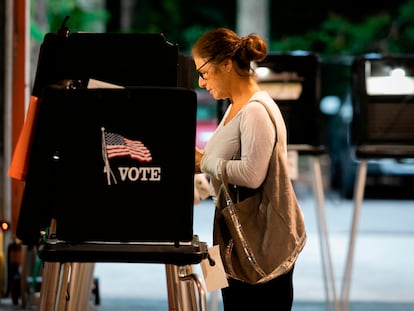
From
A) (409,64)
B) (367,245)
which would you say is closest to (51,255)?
(409,64)

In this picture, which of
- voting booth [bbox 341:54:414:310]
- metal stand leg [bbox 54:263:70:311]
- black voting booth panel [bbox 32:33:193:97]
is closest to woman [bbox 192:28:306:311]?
black voting booth panel [bbox 32:33:193:97]

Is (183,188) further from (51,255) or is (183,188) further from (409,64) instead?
(409,64)

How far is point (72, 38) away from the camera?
3.03 m

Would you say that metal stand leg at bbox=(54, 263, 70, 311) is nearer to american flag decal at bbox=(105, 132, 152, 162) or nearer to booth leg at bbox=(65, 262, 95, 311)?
booth leg at bbox=(65, 262, 95, 311)

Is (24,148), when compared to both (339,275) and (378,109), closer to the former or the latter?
(378,109)

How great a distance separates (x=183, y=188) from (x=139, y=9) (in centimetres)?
1720

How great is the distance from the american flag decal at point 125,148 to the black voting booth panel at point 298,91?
2.52m

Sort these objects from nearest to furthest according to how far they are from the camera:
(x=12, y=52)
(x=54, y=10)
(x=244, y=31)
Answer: (x=12, y=52)
(x=54, y=10)
(x=244, y=31)

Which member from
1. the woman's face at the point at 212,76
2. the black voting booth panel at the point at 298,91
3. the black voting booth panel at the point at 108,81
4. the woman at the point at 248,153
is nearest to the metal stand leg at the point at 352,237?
the black voting booth panel at the point at 298,91

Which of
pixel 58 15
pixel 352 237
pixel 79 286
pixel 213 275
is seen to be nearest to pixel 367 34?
pixel 58 15

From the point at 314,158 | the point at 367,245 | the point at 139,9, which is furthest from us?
the point at 139,9

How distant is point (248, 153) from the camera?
2988 mm

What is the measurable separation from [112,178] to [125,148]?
90 mm

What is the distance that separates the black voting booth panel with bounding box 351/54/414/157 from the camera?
5117mm
